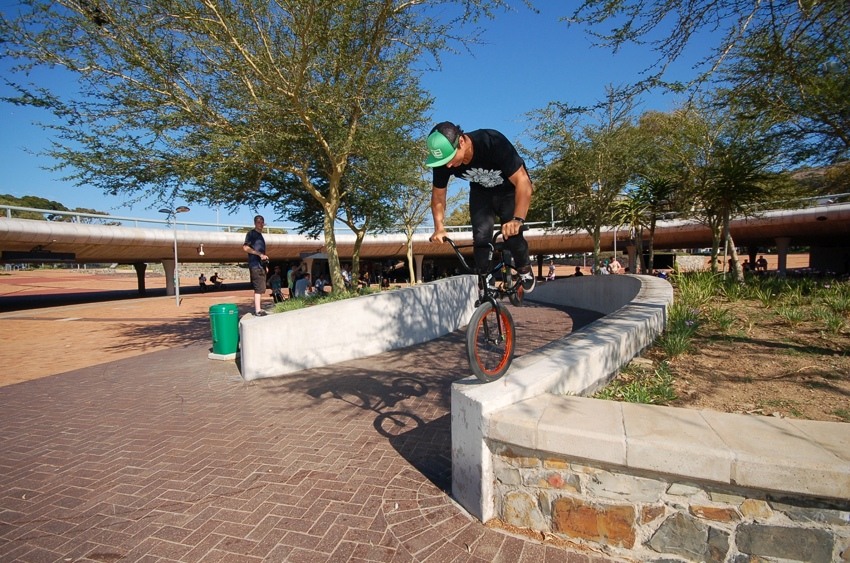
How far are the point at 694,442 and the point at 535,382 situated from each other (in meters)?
1.04

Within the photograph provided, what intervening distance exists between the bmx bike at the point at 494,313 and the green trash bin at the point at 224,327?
6076 millimetres

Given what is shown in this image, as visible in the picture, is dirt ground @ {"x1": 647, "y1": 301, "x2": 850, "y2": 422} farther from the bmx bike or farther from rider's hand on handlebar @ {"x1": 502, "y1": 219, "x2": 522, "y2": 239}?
rider's hand on handlebar @ {"x1": 502, "y1": 219, "x2": 522, "y2": 239}

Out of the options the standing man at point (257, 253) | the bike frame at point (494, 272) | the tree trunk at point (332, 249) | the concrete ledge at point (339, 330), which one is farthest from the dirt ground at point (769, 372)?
the standing man at point (257, 253)

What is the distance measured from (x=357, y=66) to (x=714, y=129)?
13.7 meters

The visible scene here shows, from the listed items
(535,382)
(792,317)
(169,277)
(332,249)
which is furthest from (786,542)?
(169,277)

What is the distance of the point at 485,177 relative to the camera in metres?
3.47

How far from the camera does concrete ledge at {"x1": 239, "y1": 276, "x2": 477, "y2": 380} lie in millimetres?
6523

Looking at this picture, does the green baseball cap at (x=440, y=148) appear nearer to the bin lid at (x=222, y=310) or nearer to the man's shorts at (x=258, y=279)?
the bin lid at (x=222, y=310)

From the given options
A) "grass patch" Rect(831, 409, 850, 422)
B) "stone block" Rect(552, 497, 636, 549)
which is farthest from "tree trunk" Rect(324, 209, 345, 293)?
"grass patch" Rect(831, 409, 850, 422)

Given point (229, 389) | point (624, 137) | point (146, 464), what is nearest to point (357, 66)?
point (229, 389)

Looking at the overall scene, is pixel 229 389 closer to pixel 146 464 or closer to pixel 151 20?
pixel 146 464

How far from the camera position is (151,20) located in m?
6.07

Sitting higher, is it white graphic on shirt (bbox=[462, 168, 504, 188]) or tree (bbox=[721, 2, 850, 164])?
tree (bbox=[721, 2, 850, 164])

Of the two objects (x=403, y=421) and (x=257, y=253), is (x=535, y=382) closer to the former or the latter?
(x=403, y=421)
